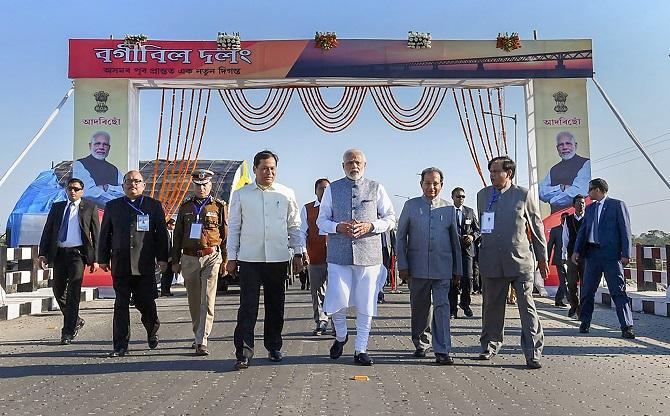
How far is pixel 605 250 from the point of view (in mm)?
7816

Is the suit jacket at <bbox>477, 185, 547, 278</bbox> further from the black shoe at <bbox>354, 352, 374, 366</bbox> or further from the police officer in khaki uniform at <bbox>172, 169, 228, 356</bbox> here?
the police officer in khaki uniform at <bbox>172, 169, 228, 356</bbox>

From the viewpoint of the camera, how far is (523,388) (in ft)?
16.0

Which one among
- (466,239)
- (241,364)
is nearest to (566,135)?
(466,239)

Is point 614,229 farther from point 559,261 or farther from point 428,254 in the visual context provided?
point 559,261

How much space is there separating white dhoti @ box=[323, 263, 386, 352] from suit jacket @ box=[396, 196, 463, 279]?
1.23 ft

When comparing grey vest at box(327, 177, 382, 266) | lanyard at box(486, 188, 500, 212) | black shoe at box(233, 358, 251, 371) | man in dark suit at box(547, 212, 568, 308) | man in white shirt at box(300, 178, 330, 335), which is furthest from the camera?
man in dark suit at box(547, 212, 568, 308)

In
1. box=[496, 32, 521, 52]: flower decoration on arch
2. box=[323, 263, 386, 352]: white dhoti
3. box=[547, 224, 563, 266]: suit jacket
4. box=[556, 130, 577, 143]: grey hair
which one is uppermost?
box=[496, 32, 521, 52]: flower decoration on arch

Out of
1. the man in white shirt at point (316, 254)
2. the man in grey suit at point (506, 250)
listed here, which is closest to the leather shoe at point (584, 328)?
the man in grey suit at point (506, 250)

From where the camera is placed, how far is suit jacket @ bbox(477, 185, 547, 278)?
5.97 m

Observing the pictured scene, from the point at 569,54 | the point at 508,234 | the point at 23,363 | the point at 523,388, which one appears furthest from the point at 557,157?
the point at 23,363

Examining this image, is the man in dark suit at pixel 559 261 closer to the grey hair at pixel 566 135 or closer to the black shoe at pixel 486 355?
the grey hair at pixel 566 135

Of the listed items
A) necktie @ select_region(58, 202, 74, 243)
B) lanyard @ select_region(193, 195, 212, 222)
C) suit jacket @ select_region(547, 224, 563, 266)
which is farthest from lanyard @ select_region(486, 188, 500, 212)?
suit jacket @ select_region(547, 224, 563, 266)

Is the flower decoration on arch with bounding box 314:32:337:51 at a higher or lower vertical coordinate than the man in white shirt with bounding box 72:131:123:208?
higher

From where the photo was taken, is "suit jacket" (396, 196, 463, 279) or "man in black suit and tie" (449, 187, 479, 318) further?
"man in black suit and tie" (449, 187, 479, 318)
